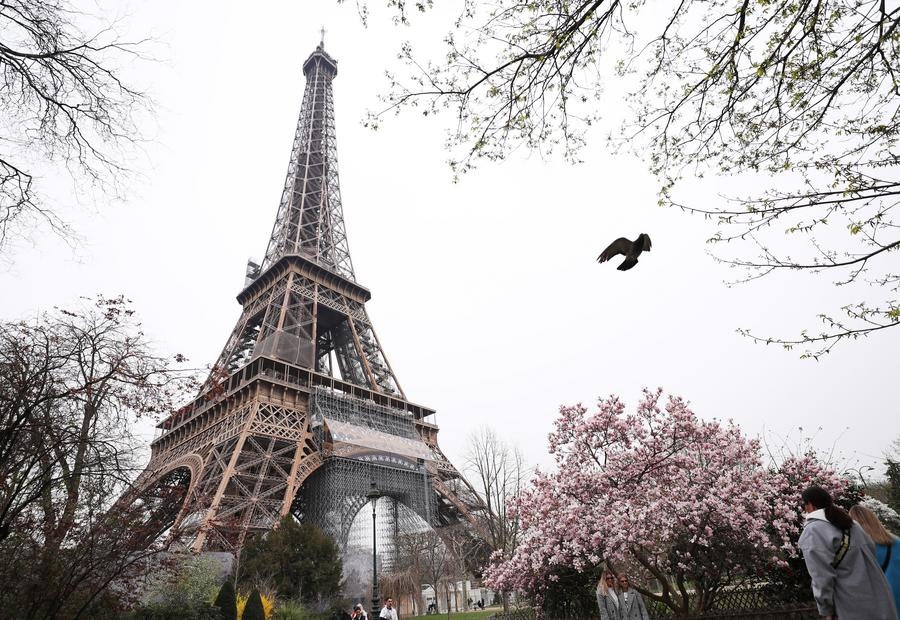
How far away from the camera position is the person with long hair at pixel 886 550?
3588 mm

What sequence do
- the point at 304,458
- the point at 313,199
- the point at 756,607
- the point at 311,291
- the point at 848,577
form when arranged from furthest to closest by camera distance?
the point at 313,199 → the point at 311,291 → the point at 304,458 → the point at 756,607 → the point at 848,577

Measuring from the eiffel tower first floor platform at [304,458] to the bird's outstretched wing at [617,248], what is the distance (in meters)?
20.2

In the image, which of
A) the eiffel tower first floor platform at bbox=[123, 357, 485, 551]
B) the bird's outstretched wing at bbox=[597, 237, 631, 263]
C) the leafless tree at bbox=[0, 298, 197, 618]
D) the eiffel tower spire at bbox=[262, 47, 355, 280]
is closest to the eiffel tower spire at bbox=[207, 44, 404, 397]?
the eiffel tower spire at bbox=[262, 47, 355, 280]

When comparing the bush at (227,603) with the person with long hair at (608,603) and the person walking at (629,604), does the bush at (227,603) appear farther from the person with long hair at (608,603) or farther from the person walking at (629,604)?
the person walking at (629,604)

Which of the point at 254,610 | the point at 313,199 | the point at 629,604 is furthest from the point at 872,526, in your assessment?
the point at 313,199

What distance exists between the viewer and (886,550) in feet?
11.9

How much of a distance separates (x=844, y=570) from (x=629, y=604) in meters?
4.77

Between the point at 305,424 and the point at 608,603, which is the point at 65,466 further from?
the point at 305,424

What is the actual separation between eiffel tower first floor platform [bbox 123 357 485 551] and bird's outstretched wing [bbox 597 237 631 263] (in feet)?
66.2

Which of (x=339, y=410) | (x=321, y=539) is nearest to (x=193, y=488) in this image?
(x=321, y=539)

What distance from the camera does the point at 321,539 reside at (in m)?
22.1

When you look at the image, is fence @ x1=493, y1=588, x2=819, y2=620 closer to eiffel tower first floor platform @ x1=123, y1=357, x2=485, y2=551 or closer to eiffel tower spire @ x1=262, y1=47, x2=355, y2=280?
eiffel tower first floor platform @ x1=123, y1=357, x2=485, y2=551

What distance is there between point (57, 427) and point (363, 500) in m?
23.4

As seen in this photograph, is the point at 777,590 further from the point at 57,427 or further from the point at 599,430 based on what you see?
the point at 57,427
